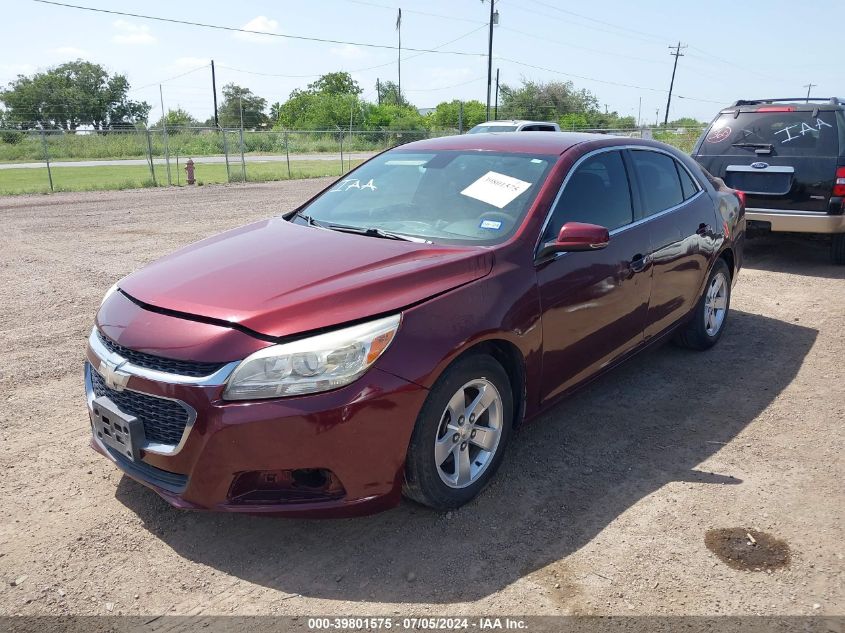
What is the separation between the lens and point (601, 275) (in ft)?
13.0

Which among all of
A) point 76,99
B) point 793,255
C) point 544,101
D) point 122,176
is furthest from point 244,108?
point 793,255

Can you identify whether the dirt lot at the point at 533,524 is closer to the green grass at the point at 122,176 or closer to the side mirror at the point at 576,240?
the side mirror at the point at 576,240

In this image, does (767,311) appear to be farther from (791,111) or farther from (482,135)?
(482,135)

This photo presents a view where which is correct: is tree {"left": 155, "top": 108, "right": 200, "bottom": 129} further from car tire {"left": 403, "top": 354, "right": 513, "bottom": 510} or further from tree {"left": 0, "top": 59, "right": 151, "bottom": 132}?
car tire {"left": 403, "top": 354, "right": 513, "bottom": 510}

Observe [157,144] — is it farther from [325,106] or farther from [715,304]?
[715,304]

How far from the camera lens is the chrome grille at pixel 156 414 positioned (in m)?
2.75

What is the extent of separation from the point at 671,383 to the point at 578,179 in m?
1.83

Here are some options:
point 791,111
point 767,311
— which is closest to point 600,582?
point 767,311

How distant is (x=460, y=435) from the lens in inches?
126

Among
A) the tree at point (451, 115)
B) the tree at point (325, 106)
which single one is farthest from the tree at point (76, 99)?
the tree at point (451, 115)

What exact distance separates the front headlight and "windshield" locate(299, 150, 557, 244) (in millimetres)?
1059

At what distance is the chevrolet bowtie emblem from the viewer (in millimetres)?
2862

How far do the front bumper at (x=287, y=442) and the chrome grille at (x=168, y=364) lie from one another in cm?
4

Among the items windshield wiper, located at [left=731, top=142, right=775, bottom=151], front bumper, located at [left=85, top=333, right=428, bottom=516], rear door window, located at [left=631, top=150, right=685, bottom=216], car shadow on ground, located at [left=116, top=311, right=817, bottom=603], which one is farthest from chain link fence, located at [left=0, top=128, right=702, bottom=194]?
front bumper, located at [left=85, top=333, right=428, bottom=516]
